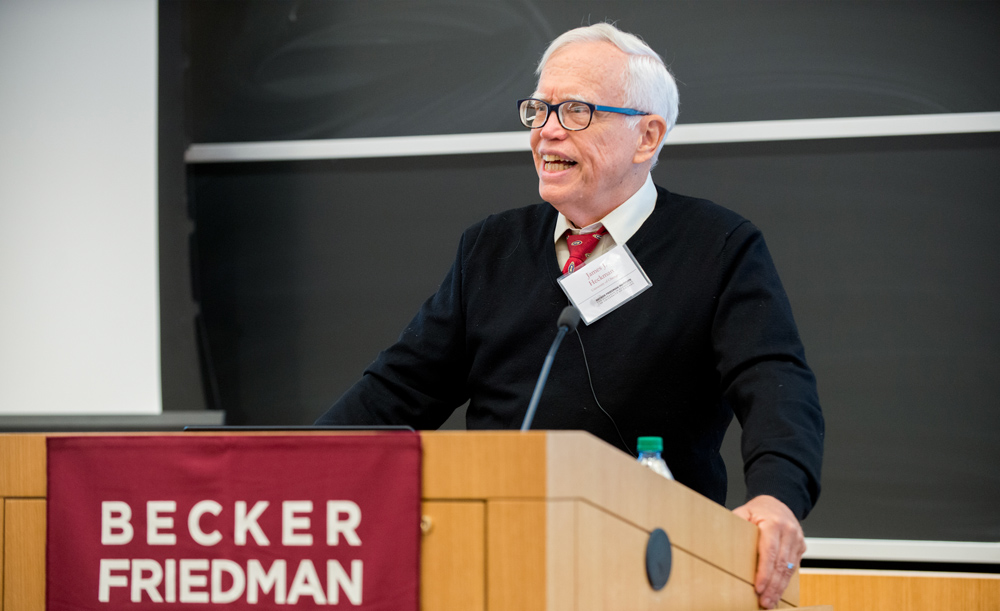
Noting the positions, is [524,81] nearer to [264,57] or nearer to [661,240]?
[264,57]

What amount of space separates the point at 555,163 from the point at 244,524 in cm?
123

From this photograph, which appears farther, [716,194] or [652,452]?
[716,194]

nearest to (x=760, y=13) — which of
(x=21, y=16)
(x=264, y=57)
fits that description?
(x=264, y=57)

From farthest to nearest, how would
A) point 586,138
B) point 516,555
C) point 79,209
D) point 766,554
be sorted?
point 79,209, point 586,138, point 766,554, point 516,555

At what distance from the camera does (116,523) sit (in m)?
0.99

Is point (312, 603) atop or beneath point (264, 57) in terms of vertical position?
beneath

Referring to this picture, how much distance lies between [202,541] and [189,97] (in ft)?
8.23

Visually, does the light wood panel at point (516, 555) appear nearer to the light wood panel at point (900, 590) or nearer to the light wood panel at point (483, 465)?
the light wood panel at point (483, 465)

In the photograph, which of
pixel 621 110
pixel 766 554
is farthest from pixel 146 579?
pixel 621 110

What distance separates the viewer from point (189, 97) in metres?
3.18

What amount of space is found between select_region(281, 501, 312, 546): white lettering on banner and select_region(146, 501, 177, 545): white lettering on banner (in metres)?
0.12

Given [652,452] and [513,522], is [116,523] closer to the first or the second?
[513,522]

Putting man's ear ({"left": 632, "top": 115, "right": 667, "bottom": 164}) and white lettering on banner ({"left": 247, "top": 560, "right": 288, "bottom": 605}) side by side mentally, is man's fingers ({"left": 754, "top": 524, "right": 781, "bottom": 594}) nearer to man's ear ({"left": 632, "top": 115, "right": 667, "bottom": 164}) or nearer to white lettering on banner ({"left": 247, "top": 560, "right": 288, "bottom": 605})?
white lettering on banner ({"left": 247, "top": 560, "right": 288, "bottom": 605})

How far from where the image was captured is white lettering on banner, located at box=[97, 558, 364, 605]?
939mm
